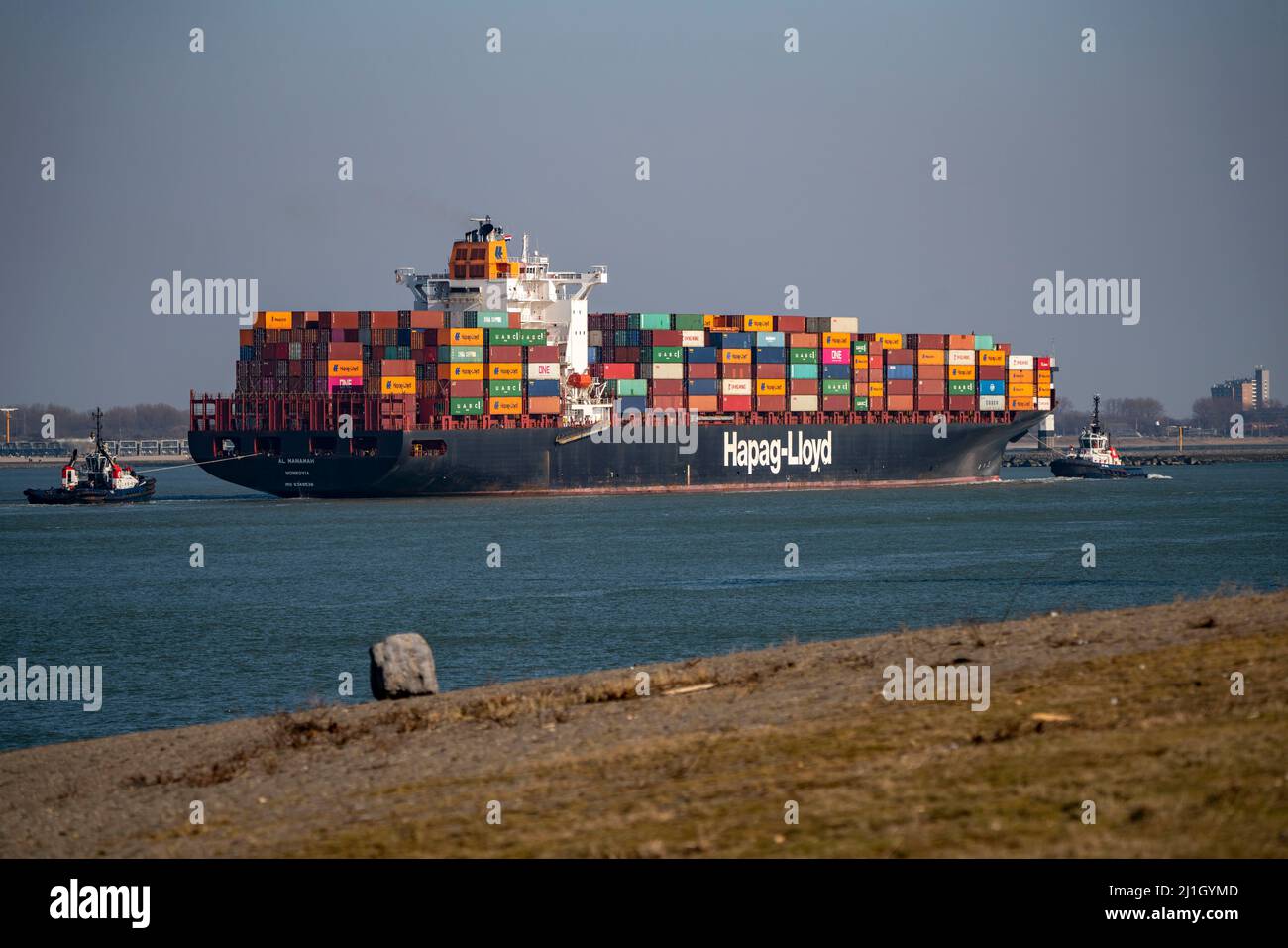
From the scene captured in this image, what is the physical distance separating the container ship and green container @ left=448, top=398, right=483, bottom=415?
4.5 inches

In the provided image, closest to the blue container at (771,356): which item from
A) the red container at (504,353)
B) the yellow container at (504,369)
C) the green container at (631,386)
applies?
the green container at (631,386)

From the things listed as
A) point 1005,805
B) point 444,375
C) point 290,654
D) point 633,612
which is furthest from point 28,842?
point 444,375

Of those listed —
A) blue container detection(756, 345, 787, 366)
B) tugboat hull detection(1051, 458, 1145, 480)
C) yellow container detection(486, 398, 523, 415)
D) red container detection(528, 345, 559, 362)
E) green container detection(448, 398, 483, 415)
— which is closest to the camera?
green container detection(448, 398, 483, 415)

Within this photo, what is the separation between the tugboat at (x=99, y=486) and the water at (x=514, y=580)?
4.56 metres

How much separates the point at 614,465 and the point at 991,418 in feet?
96.2

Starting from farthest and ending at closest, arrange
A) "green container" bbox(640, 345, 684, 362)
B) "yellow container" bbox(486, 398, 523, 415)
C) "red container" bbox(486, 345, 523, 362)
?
"green container" bbox(640, 345, 684, 362), "red container" bbox(486, 345, 523, 362), "yellow container" bbox(486, 398, 523, 415)

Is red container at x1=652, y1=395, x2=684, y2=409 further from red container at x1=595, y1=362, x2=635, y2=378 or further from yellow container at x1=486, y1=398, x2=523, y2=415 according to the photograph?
yellow container at x1=486, y1=398, x2=523, y2=415

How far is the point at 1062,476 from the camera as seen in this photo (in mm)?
119875

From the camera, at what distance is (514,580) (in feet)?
146

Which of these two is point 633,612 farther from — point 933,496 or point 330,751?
point 933,496

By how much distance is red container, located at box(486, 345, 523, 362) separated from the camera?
81.4m

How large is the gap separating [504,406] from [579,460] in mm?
5492

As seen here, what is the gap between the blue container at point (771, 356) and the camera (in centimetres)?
9131

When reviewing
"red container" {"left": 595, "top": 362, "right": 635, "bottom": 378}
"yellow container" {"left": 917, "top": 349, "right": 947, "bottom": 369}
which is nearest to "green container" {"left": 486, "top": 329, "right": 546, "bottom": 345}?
"red container" {"left": 595, "top": 362, "right": 635, "bottom": 378}
